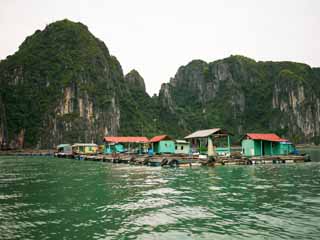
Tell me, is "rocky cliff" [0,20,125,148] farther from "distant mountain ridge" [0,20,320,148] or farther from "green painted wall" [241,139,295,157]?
"green painted wall" [241,139,295,157]

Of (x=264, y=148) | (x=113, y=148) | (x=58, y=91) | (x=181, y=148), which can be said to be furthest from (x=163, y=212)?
(x=58, y=91)

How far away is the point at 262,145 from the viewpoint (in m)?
56.2

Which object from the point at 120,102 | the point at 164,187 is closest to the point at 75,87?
the point at 120,102

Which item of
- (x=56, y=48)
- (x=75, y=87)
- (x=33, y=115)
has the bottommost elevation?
(x=33, y=115)

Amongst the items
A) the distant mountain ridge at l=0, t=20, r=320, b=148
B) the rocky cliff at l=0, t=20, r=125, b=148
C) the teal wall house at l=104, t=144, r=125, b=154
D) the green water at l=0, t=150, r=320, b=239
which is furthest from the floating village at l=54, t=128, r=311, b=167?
the distant mountain ridge at l=0, t=20, r=320, b=148

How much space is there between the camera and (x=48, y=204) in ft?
60.5

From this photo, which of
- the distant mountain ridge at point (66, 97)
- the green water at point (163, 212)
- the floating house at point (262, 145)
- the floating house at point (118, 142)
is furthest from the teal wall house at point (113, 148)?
the distant mountain ridge at point (66, 97)

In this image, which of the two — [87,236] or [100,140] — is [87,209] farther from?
[100,140]

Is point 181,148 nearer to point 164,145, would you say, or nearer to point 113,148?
point 164,145

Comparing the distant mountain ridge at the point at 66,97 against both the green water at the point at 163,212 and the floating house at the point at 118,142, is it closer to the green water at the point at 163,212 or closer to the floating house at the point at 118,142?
the floating house at the point at 118,142

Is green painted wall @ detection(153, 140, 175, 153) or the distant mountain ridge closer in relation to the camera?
green painted wall @ detection(153, 140, 175, 153)

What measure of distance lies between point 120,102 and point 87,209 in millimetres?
174502

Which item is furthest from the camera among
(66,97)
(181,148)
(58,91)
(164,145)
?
(58,91)

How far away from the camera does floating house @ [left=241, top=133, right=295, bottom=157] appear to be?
54.6m
